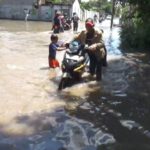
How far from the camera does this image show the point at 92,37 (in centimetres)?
1088

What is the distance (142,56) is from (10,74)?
644cm

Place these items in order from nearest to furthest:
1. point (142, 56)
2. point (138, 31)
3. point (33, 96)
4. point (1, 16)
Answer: point (33, 96)
point (142, 56)
point (138, 31)
point (1, 16)

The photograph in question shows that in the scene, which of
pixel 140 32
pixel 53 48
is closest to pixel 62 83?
pixel 53 48

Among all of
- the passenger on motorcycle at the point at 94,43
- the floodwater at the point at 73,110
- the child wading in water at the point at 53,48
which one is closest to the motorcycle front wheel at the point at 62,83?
the floodwater at the point at 73,110

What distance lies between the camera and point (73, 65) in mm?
9953

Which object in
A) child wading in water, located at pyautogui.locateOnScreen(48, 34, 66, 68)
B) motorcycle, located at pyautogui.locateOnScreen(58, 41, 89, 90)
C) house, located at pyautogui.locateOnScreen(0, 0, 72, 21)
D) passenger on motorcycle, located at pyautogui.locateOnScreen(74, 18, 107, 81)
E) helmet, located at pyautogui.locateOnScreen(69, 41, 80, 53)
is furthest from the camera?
house, located at pyautogui.locateOnScreen(0, 0, 72, 21)

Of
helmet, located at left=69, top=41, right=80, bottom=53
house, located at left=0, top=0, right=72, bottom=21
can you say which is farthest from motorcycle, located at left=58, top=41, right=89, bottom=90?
house, located at left=0, top=0, right=72, bottom=21

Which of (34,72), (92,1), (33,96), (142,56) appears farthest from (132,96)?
(92,1)

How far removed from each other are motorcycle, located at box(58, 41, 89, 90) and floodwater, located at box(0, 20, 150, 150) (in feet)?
0.72

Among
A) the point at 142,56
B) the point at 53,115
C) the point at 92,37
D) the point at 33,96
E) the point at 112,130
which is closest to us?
the point at 112,130

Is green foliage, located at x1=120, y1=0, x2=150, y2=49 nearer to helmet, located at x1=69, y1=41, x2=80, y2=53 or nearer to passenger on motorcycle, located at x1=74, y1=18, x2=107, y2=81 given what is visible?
passenger on motorcycle, located at x1=74, y1=18, x2=107, y2=81

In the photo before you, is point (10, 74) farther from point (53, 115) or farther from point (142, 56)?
point (142, 56)

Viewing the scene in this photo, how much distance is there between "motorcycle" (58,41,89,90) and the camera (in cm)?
993

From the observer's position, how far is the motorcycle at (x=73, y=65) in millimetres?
9930
